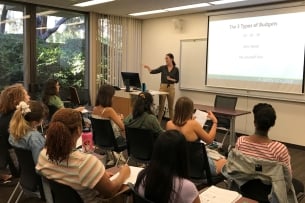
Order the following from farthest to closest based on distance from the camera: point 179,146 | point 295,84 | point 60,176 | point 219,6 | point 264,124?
1. point 219,6
2. point 295,84
3. point 264,124
4. point 60,176
5. point 179,146

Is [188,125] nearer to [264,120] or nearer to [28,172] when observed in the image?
[264,120]

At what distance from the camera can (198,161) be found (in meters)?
2.65

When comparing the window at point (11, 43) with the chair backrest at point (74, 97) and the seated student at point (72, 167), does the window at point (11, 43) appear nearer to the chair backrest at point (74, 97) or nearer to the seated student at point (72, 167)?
the chair backrest at point (74, 97)

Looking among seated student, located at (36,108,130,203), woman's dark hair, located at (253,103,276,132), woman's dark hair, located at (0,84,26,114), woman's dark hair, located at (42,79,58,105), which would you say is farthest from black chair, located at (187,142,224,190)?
woman's dark hair, located at (42,79,58,105)

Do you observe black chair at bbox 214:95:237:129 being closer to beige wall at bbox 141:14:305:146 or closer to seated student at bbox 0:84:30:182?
beige wall at bbox 141:14:305:146

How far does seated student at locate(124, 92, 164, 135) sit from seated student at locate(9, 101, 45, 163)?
106 centimetres

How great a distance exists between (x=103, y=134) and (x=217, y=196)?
207 centimetres

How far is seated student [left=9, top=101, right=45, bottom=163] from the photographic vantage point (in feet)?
7.95

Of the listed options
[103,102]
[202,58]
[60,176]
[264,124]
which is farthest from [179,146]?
[202,58]

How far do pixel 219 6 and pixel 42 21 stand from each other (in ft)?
12.0

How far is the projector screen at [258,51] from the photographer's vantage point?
216 inches

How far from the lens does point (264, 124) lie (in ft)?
7.29

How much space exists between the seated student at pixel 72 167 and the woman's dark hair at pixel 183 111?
1.24m

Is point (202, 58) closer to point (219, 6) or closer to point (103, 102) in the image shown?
point (219, 6)
